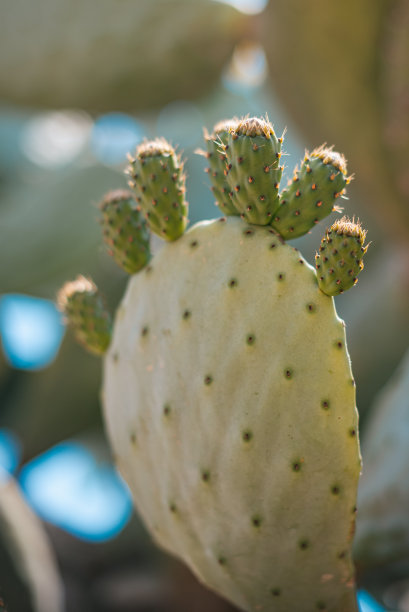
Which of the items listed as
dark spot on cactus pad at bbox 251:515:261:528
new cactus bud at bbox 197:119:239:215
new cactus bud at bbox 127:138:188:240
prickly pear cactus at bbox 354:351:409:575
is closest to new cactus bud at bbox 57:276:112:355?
new cactus bud at bbox 127:138:188:240

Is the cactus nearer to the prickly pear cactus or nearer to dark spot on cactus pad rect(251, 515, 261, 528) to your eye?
dark spot on cactus pad rect(251, 515, 261, 528)

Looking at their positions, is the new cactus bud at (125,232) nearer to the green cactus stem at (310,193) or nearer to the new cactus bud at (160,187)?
the new cactus bud at (160,187)

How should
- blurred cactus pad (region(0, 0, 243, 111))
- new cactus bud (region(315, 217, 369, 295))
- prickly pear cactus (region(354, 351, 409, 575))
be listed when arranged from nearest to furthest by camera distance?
new cactus bud (region(315, 217, 369, 295)) → prickly pear cactus (region(354, 351, 409, 575)) → blurred cactus pad (region(0, 0, 243, 111))

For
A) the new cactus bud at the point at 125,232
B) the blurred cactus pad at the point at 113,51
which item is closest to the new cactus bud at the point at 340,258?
the new cactus bud at the point at 125,232

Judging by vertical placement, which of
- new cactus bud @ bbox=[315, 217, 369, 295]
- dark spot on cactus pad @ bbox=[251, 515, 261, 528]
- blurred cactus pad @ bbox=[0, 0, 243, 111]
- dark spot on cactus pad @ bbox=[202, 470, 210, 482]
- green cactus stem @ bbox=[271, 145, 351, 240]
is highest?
blurred cactus pad @ bbox=[0, 0, 243, 111]

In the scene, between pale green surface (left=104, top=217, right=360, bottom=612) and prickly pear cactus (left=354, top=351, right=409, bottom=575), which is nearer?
pale green surface (left=104, top=217, right=360, bottom=612)

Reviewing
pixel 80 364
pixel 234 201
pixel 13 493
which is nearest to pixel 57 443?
pixel 80 364
